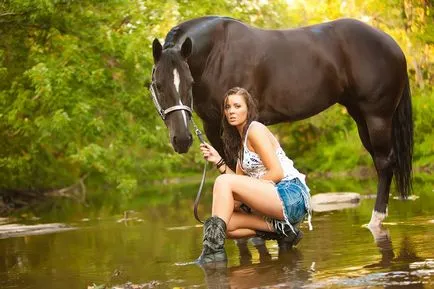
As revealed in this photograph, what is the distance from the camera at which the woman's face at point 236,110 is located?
635 cm

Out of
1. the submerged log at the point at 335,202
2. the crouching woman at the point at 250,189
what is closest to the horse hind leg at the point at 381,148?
the crouching woman at the point at 250,189

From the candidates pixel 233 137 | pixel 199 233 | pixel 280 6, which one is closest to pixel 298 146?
pixel 280 6

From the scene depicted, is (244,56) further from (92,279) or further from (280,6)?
(280,6)

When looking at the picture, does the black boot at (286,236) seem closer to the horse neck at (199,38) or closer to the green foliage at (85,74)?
the horse neck at (199,38)

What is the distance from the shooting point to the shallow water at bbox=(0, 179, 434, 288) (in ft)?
16.2

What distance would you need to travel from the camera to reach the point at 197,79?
293 inches

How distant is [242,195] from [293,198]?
16.7 inches

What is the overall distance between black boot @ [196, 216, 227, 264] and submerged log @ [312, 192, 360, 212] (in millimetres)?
5607

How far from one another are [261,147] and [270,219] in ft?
2.26

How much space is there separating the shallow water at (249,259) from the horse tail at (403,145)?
15.7 inches

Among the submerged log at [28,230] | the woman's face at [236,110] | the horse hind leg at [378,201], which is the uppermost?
the woman's face at [236,110]

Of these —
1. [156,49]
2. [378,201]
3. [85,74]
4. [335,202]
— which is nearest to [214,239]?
[156,49]

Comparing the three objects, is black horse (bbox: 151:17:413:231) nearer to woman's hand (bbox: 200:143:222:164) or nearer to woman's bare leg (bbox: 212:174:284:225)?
woman's hand (bbox: 200:143:222:164)

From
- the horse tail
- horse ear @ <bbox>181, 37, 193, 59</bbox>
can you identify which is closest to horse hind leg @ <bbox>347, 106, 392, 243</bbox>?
the horse tail
